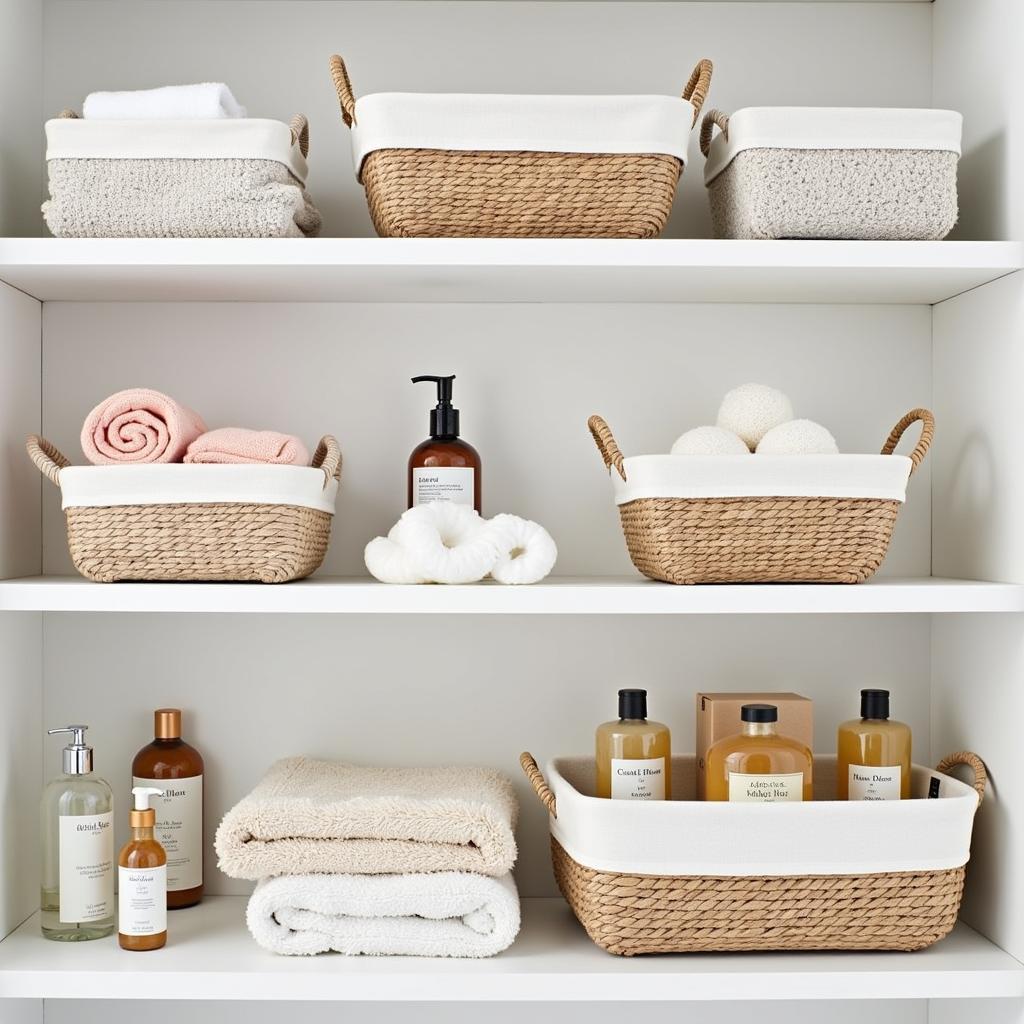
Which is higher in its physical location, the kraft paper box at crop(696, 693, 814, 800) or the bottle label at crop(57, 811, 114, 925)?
the kraft paper box at crop(696, 693, 814, 800)

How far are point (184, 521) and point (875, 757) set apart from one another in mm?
753

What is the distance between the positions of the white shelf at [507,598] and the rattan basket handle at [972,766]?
0.18m

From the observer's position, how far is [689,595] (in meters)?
1.12

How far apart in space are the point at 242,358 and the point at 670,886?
2.54 feet

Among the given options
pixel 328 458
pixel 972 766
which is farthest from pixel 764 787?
pixel 328 458

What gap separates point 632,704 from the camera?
3.87ft

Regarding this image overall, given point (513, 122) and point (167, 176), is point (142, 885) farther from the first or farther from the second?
point (513, 122)

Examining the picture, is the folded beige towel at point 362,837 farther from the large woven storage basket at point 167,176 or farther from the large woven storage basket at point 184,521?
the large woven storage basket at point 167,176

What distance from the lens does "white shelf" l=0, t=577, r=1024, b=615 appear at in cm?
111

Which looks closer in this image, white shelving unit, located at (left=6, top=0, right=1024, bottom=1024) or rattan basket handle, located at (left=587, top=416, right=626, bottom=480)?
rattan basket handle, located at (left=587, top=416, right=626, bottom=480)

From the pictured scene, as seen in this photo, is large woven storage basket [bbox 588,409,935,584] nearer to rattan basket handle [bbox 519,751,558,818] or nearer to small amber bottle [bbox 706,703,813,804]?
small amber bottle [bbox 706,703,813,804]

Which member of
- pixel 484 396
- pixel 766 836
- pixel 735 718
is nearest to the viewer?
pixel 766 836

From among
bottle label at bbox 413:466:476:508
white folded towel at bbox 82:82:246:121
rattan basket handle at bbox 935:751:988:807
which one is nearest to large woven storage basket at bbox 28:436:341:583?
bottle label at bbox 413:466:476:508

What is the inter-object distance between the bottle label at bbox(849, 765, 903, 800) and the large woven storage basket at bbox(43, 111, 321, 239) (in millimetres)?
828
